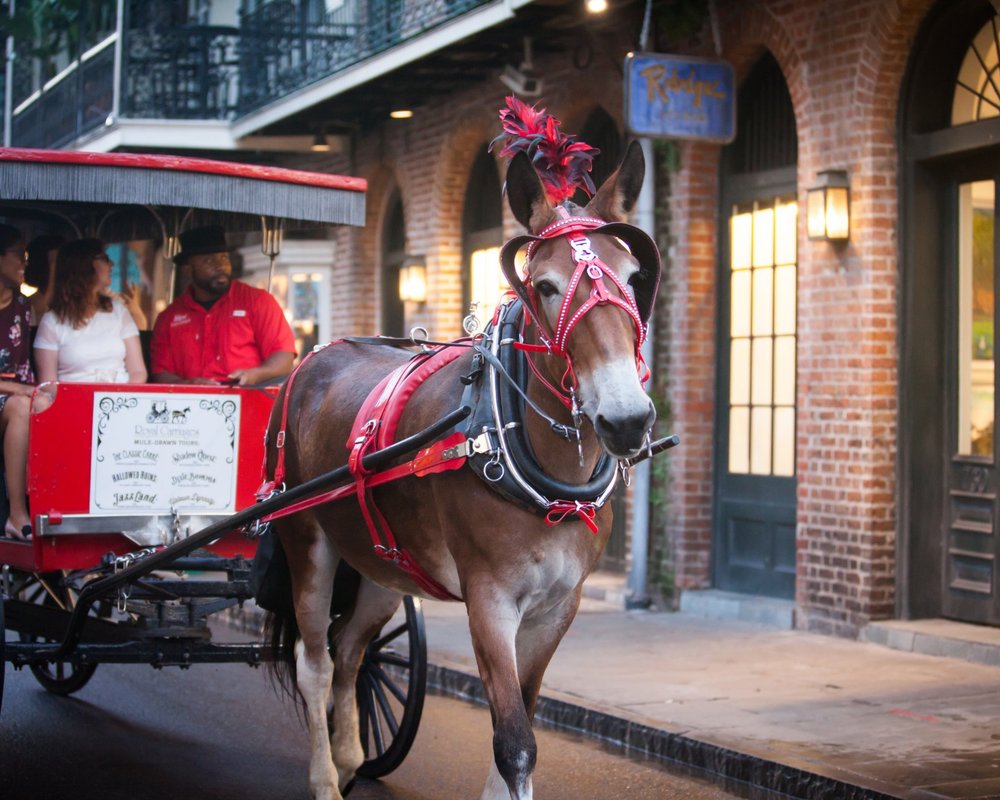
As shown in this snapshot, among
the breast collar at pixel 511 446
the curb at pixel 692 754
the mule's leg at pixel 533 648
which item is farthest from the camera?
the curb at pixel 692 754

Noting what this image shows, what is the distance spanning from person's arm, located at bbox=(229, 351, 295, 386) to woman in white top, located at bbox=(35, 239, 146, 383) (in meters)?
0.64

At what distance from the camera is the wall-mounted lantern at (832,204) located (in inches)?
404

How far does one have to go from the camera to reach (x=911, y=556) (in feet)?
33.5

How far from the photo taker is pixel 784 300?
11.4 metres

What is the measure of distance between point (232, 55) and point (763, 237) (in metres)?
10.3

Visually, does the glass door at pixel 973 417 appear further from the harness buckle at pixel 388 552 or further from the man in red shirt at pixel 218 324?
the harness buckle at pixel 388 552

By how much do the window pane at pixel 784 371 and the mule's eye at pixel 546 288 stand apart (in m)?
6.79

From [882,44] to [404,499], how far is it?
585 centimetres

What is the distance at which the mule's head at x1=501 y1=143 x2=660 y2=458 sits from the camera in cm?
446

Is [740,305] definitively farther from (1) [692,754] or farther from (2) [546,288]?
(2) [546,288]

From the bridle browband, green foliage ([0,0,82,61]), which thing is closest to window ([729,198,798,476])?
the bridle browband

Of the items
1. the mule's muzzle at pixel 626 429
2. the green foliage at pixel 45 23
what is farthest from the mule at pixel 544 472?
the green foliage at pixel 45 23

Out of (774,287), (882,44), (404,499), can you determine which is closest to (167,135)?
(774,287)

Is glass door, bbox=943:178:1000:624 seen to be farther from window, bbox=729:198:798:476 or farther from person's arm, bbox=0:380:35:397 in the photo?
person's arm, bbox=0:380:35:397
